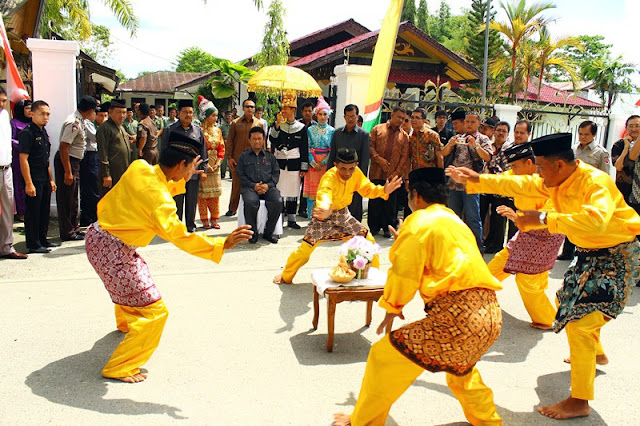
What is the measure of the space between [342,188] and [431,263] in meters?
2.98

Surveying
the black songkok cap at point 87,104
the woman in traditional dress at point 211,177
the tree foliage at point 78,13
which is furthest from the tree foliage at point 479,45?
the black songkok cap at point 87,104

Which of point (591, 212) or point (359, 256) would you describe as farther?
Result: point (359, 256)

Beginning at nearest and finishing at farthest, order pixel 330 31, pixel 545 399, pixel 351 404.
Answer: pixel 351 404
pixel 545 399
pixel 330 31

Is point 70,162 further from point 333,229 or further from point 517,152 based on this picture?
point 517,152

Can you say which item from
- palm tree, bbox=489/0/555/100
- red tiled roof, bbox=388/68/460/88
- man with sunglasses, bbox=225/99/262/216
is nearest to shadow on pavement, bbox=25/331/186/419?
man with sunglasses, bbox=225/99/262/216

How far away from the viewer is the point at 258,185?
26.9ft

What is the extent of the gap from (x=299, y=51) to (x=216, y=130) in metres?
12.3

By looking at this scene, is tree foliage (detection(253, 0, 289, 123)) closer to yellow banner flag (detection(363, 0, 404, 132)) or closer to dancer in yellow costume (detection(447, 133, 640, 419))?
yellow banner flag (detection(363, 0, 404, 132))

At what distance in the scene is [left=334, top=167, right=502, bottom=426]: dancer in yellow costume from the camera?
3012 mm

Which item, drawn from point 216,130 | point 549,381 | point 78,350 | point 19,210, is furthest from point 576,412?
point 19,210

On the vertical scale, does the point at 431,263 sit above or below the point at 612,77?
below

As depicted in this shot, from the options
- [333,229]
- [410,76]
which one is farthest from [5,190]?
[410,76]

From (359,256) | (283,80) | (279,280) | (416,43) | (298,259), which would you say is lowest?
(279,280)

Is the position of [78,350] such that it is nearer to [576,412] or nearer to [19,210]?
[576,412]
